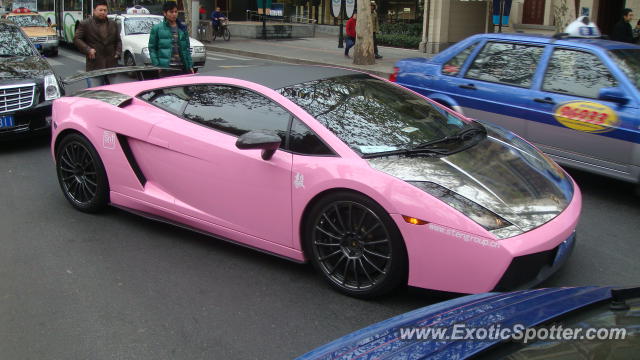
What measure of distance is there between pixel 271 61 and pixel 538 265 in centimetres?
1860

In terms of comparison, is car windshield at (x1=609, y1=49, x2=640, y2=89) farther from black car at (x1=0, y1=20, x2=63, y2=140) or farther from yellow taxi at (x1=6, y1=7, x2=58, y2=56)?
yellow taxi at (x1=6, y1=7, x2=58, y2=56)

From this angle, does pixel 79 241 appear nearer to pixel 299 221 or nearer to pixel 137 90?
pixel 137 90

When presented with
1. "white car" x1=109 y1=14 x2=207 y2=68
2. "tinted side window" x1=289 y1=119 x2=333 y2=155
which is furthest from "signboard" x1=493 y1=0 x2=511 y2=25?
"tinted side window" x1=289 y1=119 x2=333 y2=155

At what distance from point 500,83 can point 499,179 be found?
3100mm

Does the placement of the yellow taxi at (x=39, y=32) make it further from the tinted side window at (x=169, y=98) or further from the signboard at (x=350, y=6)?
the tinted side window at (x=169, y=98)

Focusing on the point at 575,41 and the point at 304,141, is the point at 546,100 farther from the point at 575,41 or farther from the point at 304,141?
the point at 304,141

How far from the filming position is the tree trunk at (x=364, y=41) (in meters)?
18.3

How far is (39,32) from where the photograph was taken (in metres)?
21.4

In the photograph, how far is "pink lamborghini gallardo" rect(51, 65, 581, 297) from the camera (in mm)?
3586

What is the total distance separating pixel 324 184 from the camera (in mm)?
3945

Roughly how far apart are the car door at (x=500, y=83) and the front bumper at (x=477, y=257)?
2984 millimetres

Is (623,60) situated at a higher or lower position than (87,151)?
higher

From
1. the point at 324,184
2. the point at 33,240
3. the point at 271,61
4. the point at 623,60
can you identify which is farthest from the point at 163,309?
the point at 271,61

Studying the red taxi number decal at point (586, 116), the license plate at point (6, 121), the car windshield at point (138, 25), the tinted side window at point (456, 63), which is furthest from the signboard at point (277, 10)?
the red taxi number decal at point (586, 116)
